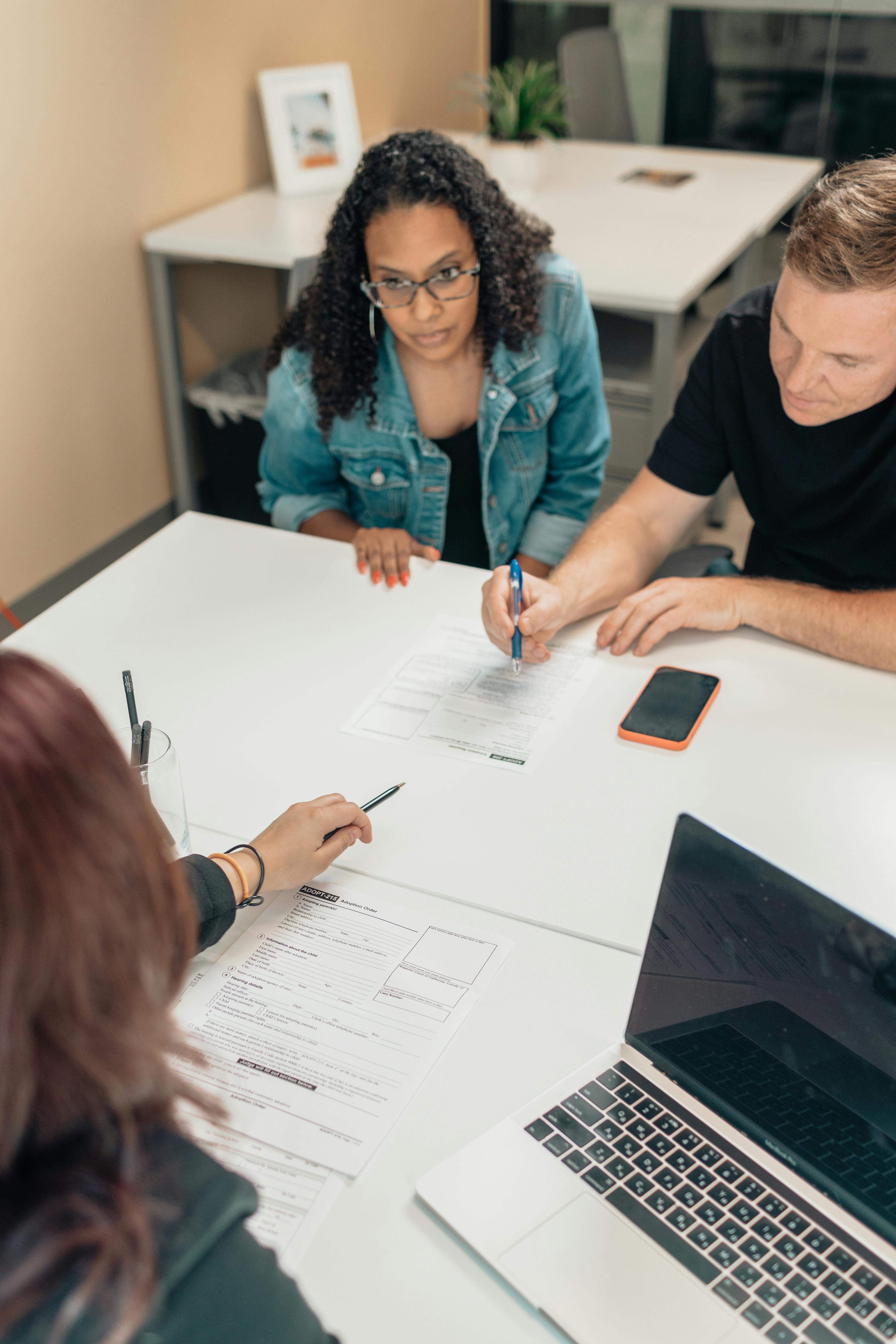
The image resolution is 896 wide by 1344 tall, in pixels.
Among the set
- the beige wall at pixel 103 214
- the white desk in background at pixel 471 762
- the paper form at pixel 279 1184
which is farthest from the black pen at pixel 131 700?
the beige wall at pixel 103 214

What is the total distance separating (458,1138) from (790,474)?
43.8 inches

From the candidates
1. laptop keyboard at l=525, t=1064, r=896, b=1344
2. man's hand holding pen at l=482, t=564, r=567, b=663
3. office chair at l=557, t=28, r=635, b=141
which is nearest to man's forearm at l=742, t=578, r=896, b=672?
man's hand holding pen at l=482, t=564, r=567, b=663

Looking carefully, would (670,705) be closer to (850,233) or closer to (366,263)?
(850,233)

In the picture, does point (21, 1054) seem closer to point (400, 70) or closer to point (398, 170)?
point (398, 170)

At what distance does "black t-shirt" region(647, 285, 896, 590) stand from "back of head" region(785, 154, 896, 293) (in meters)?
0.20

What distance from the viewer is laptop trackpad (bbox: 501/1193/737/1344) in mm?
661

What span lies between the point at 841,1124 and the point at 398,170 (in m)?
1.39

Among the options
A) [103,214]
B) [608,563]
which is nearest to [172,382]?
[103,214]

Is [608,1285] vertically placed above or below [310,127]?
below

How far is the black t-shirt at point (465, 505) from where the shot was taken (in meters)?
1.87

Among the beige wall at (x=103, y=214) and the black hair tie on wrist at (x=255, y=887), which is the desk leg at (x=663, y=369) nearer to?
the beige wall at (x=103, y=214)

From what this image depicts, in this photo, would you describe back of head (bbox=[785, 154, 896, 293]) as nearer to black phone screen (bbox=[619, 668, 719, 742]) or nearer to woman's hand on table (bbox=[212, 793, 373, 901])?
black phone screen (bbox=[619, 668, 719, 742])

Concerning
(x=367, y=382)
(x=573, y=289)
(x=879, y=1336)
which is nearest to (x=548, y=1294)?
(x=879, y=1336)

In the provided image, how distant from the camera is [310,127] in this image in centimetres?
316
